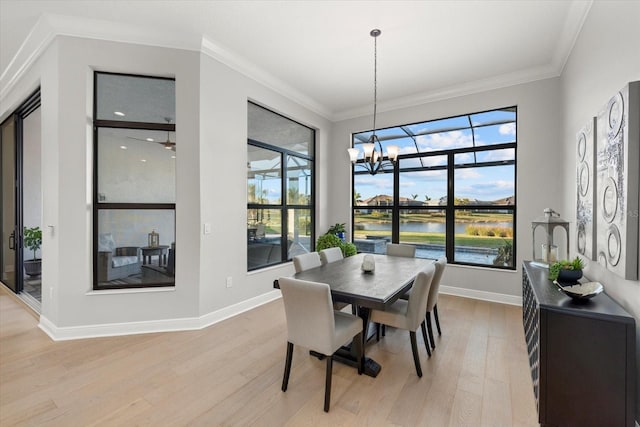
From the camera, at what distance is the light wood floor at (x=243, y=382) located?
1868 mm

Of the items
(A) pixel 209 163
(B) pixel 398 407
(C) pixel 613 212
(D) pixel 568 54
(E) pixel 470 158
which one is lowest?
(B) pixel 398 407

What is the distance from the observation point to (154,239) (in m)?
3.27

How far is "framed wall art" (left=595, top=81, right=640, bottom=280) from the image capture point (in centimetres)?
166

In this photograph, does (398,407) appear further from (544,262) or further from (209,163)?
(209,163)

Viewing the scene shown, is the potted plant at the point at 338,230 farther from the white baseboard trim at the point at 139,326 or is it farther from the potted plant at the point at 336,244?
the white baseboard trim at the point at 139,326

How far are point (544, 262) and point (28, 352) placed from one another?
501 cm

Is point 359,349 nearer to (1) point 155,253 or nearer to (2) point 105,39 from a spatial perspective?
(1) point 155,253

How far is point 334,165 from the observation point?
566cm

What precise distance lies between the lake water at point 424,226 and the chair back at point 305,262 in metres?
2.39

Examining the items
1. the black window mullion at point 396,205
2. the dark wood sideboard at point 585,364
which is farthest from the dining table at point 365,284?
the black window mullion at point 396,205

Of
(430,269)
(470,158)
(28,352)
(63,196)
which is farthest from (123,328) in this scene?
(470,158)

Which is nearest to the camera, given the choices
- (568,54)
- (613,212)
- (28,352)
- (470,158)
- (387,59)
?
(613,212)

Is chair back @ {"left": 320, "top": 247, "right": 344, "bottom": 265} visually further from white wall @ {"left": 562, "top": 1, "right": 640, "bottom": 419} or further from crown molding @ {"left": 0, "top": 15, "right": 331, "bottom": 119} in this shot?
crown molding @ {"left": 0, "top": 15, "right": 331, "bottom": 119}

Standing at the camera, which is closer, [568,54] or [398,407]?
[398,407]
